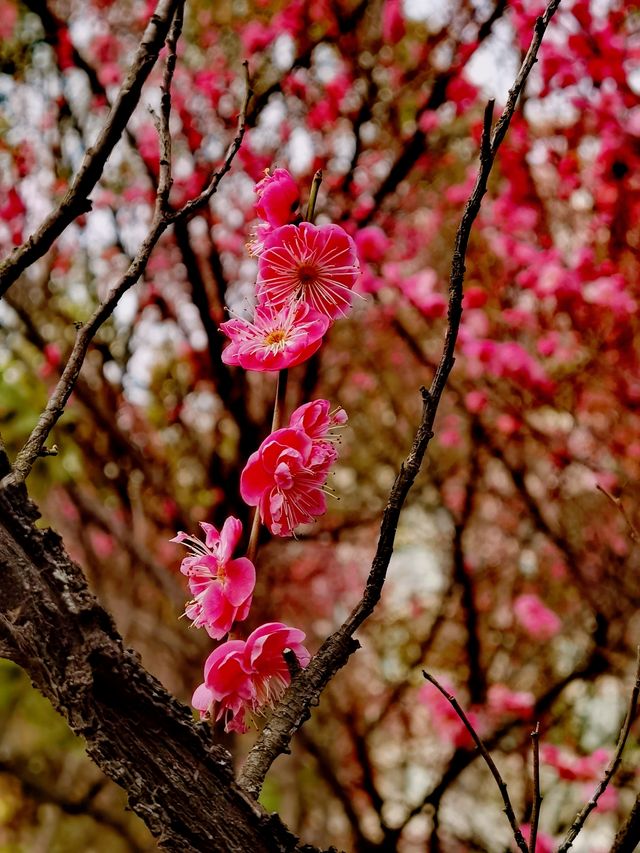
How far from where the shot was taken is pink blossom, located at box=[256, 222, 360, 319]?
3.12 feet

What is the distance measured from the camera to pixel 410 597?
6.61 m

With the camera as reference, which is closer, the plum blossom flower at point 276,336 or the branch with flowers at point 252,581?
the branch with flowers at point 252,581

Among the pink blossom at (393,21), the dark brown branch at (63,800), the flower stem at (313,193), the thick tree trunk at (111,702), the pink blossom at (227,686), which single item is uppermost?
the pink blossom at (393,21)

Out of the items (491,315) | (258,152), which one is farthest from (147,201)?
(491,315)

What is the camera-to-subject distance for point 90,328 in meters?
0.93

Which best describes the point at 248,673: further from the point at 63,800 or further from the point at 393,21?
the point at 63,800

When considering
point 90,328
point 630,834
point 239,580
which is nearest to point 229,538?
point 239,580

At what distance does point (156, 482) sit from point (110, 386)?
0.52 meters

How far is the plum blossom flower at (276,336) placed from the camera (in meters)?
0.92

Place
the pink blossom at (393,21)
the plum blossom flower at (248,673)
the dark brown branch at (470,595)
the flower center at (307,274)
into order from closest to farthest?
the plum blossom flower at (248,673) < the flower center at (307,274) < the pink blossom at (393,21) < the dark brown branch at (470,595)

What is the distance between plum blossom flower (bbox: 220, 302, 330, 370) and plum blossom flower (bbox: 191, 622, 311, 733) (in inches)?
11.3

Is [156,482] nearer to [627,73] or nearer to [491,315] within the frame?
[491,315]

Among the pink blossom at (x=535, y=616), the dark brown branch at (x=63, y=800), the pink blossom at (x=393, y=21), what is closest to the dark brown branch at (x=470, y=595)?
the pink blossom at (x=535, y=616)

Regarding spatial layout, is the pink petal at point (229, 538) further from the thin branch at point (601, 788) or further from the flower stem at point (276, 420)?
the thin branch at point (601, 788)
